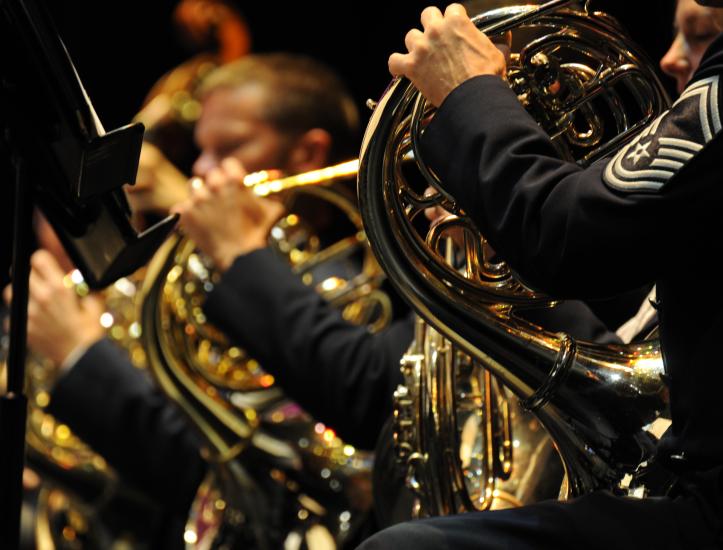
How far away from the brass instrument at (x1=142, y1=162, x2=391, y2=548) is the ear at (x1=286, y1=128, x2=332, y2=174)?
353 mm

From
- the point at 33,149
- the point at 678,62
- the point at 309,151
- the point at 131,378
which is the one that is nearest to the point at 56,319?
the point at 131,378

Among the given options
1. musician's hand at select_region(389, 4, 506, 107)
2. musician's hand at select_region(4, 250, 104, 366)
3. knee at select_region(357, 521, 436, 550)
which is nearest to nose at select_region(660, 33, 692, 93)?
musician's hand at select_region(389, 4, 506, 107)

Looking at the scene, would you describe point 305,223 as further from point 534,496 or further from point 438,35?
point 438,35

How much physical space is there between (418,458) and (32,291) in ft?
4.03

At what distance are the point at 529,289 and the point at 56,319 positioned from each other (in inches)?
55.0

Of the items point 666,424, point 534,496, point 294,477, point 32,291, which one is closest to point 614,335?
point 534,496

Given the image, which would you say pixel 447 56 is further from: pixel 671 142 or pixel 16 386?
pixel 16 386

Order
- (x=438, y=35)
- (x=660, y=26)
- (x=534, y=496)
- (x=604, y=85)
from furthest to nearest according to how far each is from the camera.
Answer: (x=660, y=26) < (x=534, y=496) < (x=604, y=85) < (x=438, y=35)

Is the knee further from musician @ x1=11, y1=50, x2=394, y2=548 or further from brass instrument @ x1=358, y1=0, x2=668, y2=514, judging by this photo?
musician @ x1=11, y1=50, x2=394, y2=548

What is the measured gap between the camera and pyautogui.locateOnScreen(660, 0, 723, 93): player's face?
56.4 inches

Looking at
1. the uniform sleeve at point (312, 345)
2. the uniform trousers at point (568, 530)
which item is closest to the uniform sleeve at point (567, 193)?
the uniform trousers at point (568, 530)

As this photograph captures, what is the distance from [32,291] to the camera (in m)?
2.45

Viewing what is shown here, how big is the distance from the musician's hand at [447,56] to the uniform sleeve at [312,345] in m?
0.77

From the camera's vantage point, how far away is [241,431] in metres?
2.17
